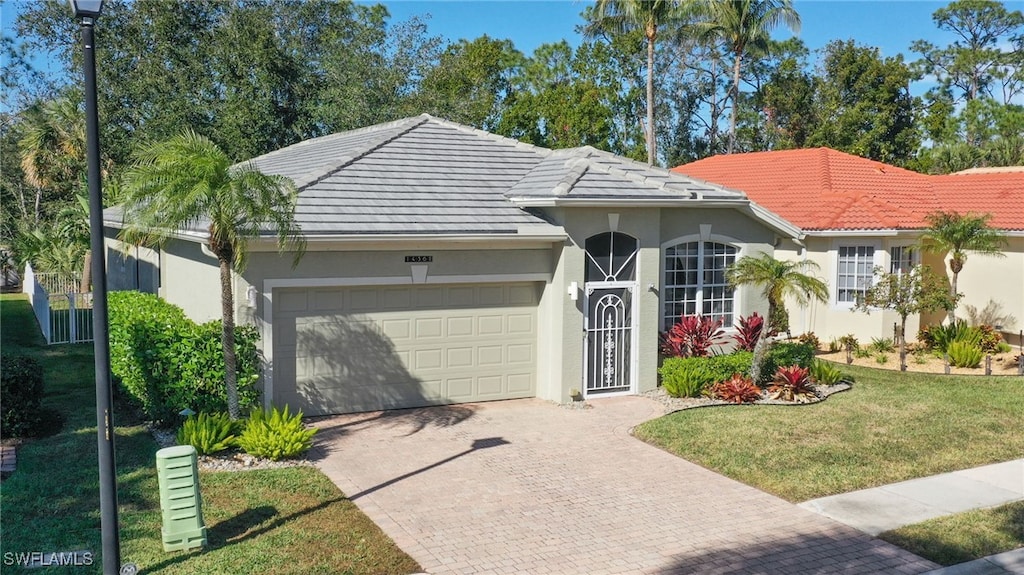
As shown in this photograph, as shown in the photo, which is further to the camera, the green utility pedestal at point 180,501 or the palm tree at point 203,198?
the palm tree at point 203,198

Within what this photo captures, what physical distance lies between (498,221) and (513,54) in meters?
37.2

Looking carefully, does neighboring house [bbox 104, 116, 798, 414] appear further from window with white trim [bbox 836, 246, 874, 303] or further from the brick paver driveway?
window with white trim [bbox 836, 246, 874, 303]

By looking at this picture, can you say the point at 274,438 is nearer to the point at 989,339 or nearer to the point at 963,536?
the point at 963,536

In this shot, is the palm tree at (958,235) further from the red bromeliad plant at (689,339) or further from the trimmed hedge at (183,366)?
the trimmed hedge at (183,366)

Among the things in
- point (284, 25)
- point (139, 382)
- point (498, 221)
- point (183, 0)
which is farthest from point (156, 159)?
point (284, 25)

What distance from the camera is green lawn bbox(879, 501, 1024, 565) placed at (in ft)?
29.8

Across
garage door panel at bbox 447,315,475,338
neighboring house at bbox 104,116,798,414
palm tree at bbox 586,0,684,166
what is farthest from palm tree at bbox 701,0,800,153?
garage door panel at bbox 447,315,475,338

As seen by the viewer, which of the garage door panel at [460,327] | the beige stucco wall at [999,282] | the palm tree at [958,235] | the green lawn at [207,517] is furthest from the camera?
the beige stucco wall at [999,282]

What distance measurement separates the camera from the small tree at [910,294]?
18.8 metres

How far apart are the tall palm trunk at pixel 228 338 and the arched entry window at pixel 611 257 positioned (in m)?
6.34

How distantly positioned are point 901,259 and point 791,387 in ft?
26.7

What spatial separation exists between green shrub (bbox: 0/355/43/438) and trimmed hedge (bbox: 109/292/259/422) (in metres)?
1.33

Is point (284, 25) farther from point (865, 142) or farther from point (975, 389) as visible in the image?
point (975, 389)

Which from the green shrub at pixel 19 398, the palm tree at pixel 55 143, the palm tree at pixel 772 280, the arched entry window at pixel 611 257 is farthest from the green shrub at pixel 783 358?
the palm tree at pixel 55 143
